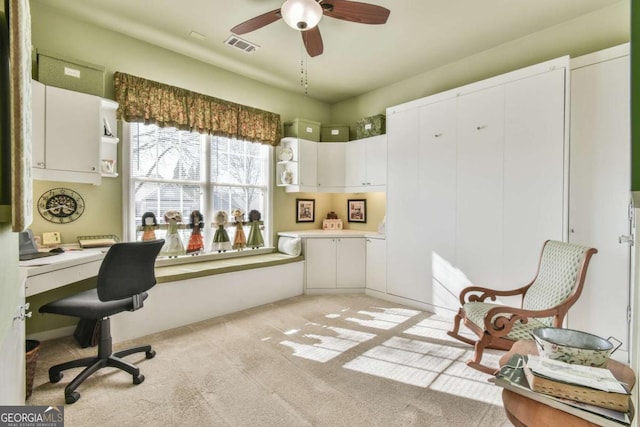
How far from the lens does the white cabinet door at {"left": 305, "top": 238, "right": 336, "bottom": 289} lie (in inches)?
169

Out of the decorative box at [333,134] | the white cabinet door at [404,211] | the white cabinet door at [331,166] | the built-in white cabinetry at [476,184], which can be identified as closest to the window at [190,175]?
the white cabinet door at [331,166]

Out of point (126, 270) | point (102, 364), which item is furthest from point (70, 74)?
point (102, 364)

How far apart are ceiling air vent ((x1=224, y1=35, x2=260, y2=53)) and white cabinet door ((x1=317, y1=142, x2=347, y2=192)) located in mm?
1652

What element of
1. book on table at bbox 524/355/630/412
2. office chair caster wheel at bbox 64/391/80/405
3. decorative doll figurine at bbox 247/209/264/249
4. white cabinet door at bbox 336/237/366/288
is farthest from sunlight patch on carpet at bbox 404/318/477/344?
office chair caster wheel at bbox 64/391/80/405

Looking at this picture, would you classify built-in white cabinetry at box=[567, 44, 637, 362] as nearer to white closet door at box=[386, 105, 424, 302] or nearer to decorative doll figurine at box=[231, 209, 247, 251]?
white closet door at box=[386, 105, 424, 302]

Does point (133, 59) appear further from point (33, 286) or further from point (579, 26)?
point (579, 26)

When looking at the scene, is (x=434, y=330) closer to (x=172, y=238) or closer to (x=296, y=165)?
(x=296, y=165)

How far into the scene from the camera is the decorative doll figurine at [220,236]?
3.86 meters

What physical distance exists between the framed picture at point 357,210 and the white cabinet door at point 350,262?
2.19 feet

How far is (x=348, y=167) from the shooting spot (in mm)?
4645

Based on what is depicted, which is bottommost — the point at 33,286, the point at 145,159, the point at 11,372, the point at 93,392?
the point at 93,392

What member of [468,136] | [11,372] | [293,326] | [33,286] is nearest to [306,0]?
[468,136]

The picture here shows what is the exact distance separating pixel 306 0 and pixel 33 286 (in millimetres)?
2620

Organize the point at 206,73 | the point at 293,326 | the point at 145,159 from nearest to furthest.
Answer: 1. the point at 293,326
2. the point at 145,159
3. the point at 206,73
